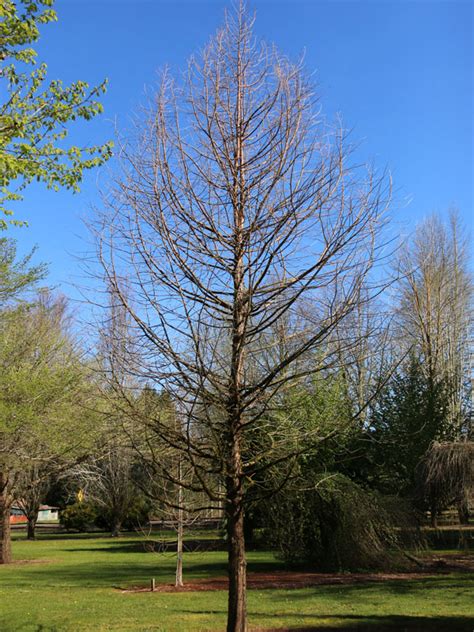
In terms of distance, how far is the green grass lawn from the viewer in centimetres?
901

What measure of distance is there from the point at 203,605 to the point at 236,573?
6.56 meters

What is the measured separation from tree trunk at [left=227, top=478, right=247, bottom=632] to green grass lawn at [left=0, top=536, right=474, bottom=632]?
12.9 ft

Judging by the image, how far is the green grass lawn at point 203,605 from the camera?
29.6ft

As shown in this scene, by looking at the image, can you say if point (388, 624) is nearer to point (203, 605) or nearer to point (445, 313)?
point (203, 605)

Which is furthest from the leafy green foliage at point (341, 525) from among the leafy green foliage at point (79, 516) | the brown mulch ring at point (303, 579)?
the leafy green foliage at point (79, 516)

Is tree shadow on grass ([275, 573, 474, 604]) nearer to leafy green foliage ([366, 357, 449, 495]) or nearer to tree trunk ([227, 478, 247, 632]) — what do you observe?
leafy green foliage ([366, 357, 449, 495])

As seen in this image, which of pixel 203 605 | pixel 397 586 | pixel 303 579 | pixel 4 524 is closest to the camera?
pixel 203 605

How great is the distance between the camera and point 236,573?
→ 5.06m

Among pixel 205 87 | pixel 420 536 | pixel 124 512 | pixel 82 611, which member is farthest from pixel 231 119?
pixel 124 512

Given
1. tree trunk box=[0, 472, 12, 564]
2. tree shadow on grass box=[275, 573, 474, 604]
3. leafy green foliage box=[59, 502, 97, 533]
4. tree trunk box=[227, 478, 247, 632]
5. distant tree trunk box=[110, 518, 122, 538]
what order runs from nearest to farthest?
1. tree trunk box=[227, 478, 247, 632]
2. tree shadow on grass box=[275, 573, 474, 604]
3. tree trunk box=[0, 472, 12, 564]
4. distant tree trunk box=[110, 518, 122, 538]
5. leafy green foliage box=[59, 502, 97, 533]

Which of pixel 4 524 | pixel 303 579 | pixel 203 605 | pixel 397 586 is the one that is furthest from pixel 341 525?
pixel 4 524

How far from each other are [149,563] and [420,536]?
8.86 m

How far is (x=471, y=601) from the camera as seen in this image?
10773mm

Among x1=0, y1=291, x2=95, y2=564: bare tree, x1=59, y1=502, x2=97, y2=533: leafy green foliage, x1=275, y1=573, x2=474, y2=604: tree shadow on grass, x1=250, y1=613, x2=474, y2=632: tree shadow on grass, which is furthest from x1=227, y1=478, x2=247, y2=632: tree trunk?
x1=59, y1=502, x2=97, y2=533: leafy green foliage
